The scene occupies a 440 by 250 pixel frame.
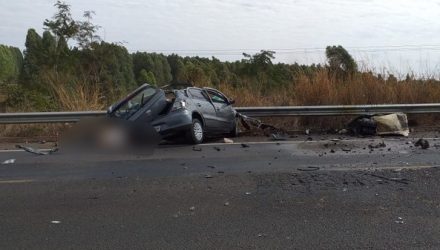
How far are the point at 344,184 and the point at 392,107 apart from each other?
26.2ft

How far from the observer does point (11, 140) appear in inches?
545

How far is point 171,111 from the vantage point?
1211cm

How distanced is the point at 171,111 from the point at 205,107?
121cm

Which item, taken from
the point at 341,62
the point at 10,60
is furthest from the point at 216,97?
the point at 10,60

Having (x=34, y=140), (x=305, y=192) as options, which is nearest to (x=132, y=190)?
(x=305, y=192)

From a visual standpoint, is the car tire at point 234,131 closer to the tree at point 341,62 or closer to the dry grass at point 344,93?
Result: the dry grass at point 344,93

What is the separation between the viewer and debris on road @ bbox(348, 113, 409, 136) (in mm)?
13688

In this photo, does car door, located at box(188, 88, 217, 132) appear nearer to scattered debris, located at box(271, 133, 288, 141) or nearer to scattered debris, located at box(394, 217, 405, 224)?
scattered debris, located at box(271, 133, 288, 141)

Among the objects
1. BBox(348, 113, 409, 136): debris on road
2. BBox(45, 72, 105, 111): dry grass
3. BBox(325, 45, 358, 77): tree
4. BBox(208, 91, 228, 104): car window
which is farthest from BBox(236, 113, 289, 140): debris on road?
BBox(45, 72, 105, 111): dry grass

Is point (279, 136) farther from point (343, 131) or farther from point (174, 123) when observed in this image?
point (174, 123)

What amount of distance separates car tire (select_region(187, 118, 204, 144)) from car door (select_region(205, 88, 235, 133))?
69 centimetres

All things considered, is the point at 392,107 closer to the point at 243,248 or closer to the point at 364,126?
the point at 364,126

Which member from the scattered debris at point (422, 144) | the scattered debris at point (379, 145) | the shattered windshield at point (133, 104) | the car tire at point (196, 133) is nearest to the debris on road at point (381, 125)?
the scattered debris at point (379, 145)

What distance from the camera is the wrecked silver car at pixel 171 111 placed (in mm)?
11836
